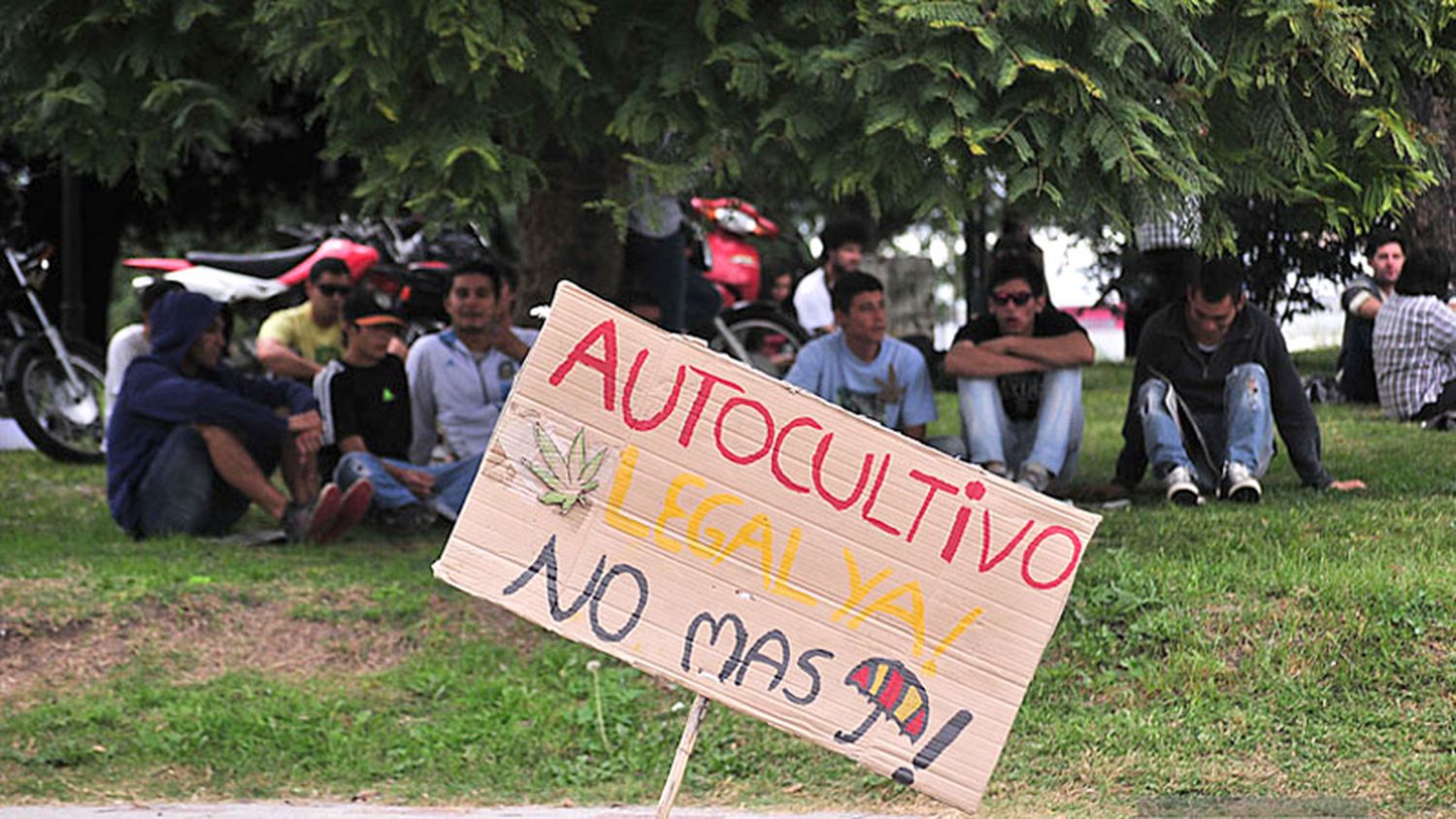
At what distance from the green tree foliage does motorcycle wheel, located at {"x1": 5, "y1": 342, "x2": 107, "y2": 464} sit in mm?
4108

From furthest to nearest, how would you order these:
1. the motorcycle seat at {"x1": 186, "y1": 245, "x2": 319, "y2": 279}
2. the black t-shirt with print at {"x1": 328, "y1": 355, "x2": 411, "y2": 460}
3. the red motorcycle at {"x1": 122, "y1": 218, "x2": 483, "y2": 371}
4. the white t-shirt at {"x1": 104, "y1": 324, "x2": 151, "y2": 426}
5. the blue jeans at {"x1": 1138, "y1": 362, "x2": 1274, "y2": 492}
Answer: the motorcycle seat at {"x1": 186, "y1": 245, "x2": 319, "y2": 279}, the red motorcycle at {"x1": 122, "y1": 218, "x2": 483, "y2": 371}, the white t-shirt at {"x1": 104, "y1": 324, "x2": 151, "y2": 426}, the black t-shirt with print at {"x1": 328, "y1": 355, "x2": 411, "y2": 460}, the blue jeans at {"x1": 1138, "y1": 362, "x2": 1274, "y2": 492}

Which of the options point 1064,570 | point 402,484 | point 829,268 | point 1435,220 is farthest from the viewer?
point 829,268

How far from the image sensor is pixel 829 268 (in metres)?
13.6

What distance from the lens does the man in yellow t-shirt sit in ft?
34.0

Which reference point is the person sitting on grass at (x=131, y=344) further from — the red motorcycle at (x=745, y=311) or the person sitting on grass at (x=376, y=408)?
the red motorcycle at (x=745, y=311)

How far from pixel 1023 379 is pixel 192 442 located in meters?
3.68

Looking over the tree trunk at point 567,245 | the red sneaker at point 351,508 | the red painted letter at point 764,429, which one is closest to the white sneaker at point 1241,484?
the tree trunk at point 567,245

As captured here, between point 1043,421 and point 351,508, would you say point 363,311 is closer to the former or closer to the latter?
point 351,508

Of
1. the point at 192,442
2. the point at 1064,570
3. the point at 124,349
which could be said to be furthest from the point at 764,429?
the point at 124,349

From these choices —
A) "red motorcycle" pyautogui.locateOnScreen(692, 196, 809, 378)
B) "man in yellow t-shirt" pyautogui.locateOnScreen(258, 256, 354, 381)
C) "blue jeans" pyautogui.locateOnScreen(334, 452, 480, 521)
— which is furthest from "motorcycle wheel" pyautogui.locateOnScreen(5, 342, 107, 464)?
"red motorcycle" pyautogui.locateOnScreen(692, 196, 809, 378)

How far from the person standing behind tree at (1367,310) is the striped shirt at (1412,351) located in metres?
0.36

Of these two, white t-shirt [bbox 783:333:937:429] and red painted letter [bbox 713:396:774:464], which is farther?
white t-shirt [bbox 783:333:937:429]

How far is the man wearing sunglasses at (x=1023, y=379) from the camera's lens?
8703 millimetres

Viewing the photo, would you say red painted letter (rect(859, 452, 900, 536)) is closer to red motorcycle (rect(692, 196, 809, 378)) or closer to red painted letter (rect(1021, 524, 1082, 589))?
red painted letter (rect(1021, 524, 1082, 589))
